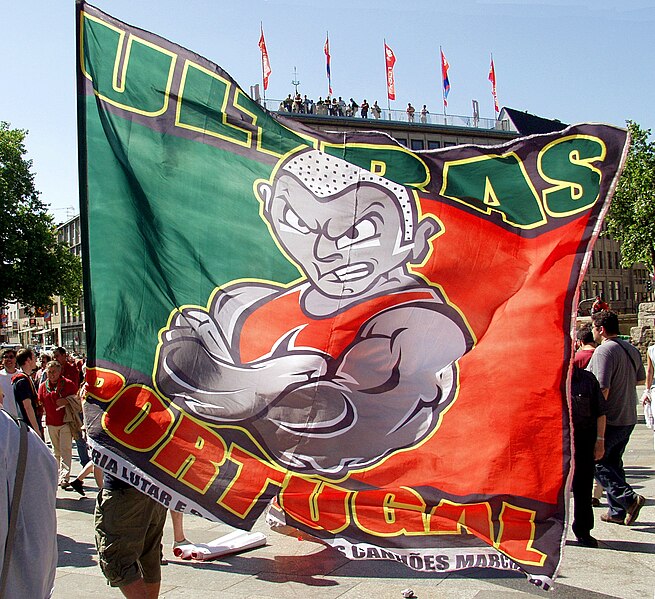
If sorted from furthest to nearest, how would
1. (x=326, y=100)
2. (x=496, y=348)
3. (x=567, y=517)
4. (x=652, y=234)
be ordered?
(x=326, y=100) → (x=652, y=234) → (x=496, y=348) → (x=567, y=517)

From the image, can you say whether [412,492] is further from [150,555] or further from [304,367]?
[150,555]

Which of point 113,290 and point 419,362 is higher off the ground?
point 113,290

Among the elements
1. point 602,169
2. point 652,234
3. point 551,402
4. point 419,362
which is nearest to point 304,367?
point 419,362

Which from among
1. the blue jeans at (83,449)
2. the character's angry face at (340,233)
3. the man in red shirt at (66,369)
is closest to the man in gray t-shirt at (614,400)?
the character's angry face at (340,233)

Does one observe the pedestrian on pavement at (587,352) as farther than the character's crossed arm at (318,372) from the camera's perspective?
Yes

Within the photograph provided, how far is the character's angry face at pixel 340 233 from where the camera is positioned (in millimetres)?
4594

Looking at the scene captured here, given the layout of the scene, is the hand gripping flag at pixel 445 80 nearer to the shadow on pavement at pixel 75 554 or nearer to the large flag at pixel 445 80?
the large flag at pixel 445 80

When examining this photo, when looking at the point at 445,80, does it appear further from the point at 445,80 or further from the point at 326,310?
the point at 326,310

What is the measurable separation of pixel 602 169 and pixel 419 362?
1.54 m

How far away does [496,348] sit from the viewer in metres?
4.46

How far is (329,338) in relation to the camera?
4.51 metres

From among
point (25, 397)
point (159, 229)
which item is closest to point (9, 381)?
point (25, 397)

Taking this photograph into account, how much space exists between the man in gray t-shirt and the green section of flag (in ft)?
13.3

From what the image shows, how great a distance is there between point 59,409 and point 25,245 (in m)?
35.4
